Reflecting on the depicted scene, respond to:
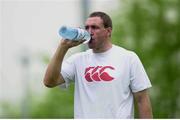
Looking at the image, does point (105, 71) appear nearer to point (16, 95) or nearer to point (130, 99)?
point (130, 99)

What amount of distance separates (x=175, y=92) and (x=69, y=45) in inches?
681

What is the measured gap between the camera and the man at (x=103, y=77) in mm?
8047

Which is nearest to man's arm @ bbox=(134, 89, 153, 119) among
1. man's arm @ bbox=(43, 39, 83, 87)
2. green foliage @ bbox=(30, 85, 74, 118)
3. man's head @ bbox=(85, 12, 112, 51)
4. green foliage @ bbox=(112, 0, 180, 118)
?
man's head @ bbox=(85, 12, 112, 51)

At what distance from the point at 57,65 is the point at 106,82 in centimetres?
48

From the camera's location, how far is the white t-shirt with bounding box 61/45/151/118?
805 centimetres

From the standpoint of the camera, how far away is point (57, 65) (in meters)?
8.00

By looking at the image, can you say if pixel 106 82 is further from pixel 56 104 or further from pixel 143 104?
pixel 56 104

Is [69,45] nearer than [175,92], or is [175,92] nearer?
[69,45]

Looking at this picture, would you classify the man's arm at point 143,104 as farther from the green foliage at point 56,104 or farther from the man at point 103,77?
the green foliage at point 56,104

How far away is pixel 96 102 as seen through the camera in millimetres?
8062

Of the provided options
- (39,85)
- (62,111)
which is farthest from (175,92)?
(39,85)

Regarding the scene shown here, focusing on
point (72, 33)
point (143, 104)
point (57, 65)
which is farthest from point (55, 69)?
point (143, 104)

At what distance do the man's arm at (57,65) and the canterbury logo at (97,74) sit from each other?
270 mm

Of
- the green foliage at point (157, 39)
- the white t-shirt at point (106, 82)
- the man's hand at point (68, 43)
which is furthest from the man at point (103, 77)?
the green foliage at point (157, 39)
